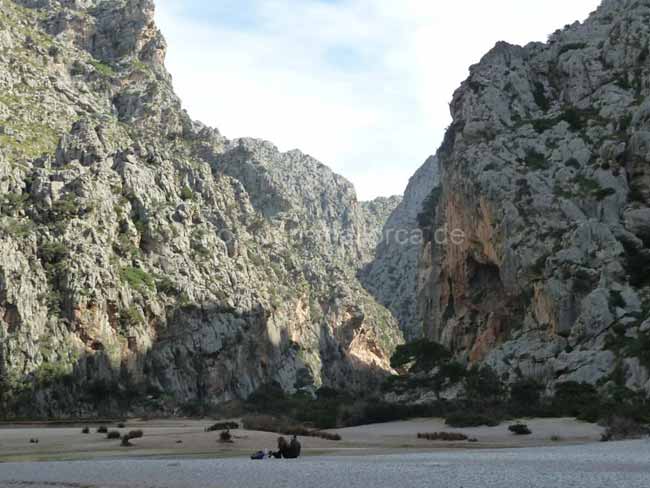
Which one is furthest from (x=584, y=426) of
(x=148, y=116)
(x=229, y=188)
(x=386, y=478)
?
(x=148, y=116)

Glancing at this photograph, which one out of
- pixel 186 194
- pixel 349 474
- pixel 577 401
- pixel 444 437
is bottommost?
pixel 444 437

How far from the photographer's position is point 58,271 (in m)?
79.6

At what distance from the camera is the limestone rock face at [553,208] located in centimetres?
5506

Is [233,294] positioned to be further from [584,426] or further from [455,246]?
[584,426]

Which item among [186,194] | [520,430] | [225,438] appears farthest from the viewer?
[186,194]

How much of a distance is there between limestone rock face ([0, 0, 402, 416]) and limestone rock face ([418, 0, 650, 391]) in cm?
3229

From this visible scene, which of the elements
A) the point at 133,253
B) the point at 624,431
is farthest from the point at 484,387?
the point at 133,253

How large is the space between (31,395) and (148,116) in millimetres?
82139

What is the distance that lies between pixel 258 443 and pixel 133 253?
72.5 m

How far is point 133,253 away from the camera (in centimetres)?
9344

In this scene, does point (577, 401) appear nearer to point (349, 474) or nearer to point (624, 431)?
point (624, 431)

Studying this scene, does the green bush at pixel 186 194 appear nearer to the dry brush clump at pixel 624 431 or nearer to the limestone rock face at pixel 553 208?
the limestone rock face at pixel 553 208

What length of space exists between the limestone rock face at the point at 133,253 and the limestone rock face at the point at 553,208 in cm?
3229

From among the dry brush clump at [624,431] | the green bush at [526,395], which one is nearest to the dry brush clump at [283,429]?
the dry brush clump at [624,431]
